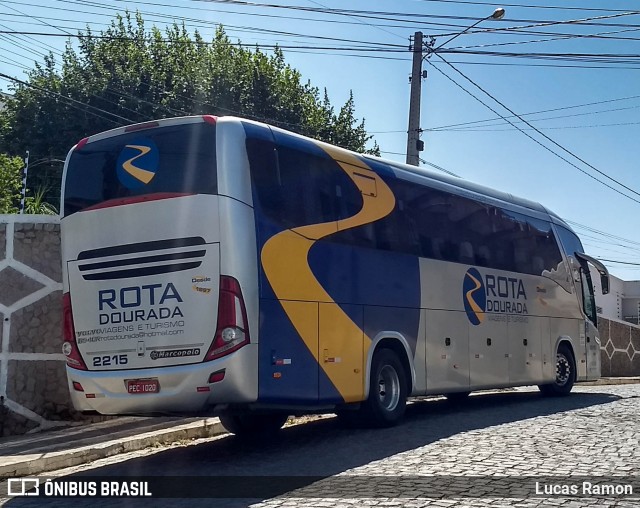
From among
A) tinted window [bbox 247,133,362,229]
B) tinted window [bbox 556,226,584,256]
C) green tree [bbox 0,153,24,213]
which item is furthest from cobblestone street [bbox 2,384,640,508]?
green tree [bbox 0,153,24,213]

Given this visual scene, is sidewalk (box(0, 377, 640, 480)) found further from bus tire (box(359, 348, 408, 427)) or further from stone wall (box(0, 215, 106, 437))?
bus tire (box(359, 348, 408, 427))

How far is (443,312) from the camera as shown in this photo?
500 inches

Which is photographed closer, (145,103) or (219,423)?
(219,423)

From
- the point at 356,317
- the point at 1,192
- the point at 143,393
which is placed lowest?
the point at 143,393

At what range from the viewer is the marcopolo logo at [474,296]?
527 inches

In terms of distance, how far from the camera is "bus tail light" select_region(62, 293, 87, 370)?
9.45 meters

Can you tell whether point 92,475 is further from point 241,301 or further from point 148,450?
point 241,301

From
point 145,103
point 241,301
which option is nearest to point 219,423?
point 241,301

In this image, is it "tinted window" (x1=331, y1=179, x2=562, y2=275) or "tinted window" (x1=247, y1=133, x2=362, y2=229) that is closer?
"tinted window" (x1=247, y1=133, x2=362, y2=229)

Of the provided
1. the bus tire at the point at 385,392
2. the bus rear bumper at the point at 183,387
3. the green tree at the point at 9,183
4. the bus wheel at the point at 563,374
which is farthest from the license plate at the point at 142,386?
the green tree at the point at 9,183

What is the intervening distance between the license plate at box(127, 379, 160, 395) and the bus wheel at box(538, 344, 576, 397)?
32.6 feet

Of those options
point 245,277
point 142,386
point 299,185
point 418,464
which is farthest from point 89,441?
point 418,464

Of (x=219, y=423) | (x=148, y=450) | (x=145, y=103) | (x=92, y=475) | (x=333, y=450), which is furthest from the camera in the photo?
(x=145, y=103)

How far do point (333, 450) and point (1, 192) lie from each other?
14559mm
